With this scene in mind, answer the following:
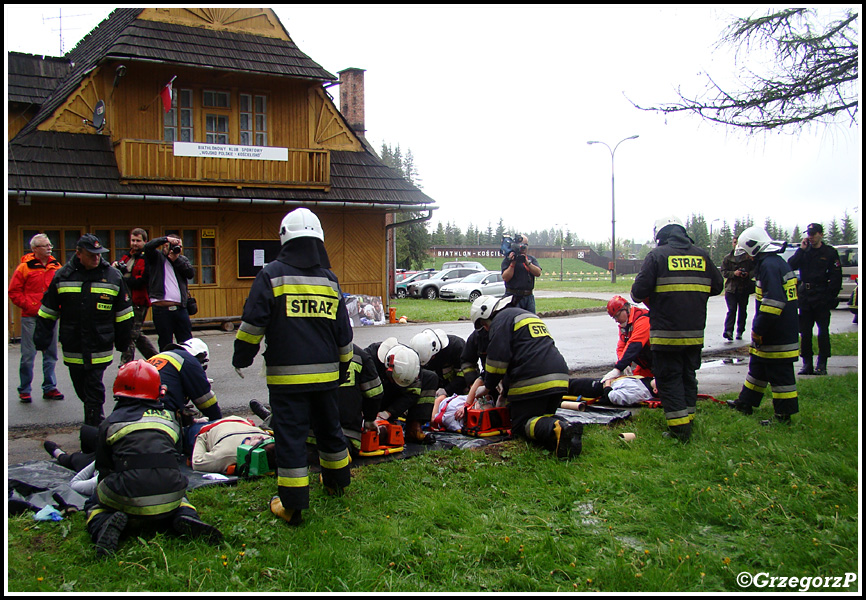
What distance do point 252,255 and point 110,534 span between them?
14398mm

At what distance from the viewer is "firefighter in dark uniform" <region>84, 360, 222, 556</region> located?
3967 mm

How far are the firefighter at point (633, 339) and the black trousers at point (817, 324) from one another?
3.85m

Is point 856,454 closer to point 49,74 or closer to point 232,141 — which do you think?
point 232,141

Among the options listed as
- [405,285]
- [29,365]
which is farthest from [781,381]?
[405,285]

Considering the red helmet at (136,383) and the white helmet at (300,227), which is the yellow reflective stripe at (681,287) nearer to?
the white helmet at (300,227)

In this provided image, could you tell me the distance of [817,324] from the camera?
9938mm

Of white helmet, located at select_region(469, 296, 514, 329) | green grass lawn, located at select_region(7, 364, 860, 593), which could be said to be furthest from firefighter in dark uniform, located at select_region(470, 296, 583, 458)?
green grass lawn, located at select_region(7, 364, 860, 593)

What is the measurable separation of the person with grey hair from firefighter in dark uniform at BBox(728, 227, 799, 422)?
836 cm

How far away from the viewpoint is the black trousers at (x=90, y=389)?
6473 mm

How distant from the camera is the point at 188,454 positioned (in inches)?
231

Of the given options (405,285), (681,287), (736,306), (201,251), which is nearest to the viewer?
(681,287)

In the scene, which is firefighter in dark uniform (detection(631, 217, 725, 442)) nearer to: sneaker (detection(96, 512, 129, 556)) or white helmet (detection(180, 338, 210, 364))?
white helmet (detection(180, 338, 210, 364))

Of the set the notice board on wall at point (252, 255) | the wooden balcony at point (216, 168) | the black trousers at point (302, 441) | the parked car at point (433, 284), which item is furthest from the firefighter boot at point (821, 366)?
the parked car at point (433, 284)

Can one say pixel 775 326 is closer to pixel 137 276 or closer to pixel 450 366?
pixel 450 366
